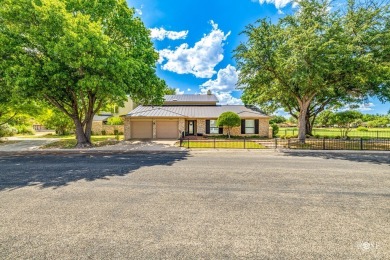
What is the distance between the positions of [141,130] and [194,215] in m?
23.0

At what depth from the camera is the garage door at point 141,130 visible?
2659 cm

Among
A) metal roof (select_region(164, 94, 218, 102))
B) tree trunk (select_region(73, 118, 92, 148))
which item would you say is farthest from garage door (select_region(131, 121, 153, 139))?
metal roof (select_region(164, 94, 218, 102))

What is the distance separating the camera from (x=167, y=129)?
26844mm

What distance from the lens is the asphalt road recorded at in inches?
137

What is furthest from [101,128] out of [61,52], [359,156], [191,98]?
[359,156]

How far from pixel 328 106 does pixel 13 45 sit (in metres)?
37.2

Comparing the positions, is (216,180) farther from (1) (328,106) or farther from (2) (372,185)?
(1) (328,106)

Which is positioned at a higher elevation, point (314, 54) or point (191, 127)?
point (314, 54)

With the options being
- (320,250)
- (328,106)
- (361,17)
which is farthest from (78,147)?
(328,106)

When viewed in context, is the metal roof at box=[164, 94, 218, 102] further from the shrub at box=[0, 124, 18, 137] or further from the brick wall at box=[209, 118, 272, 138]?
the shrub at box=[0, 124, 18, 137]

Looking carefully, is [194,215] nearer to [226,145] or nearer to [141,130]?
[226,145]

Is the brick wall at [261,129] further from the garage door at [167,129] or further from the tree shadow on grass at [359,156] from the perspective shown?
the tree shadow on grass at [359,156]

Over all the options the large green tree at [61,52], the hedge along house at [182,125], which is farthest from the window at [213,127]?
the large green tree at [61,52]

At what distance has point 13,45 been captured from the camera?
14.2m
